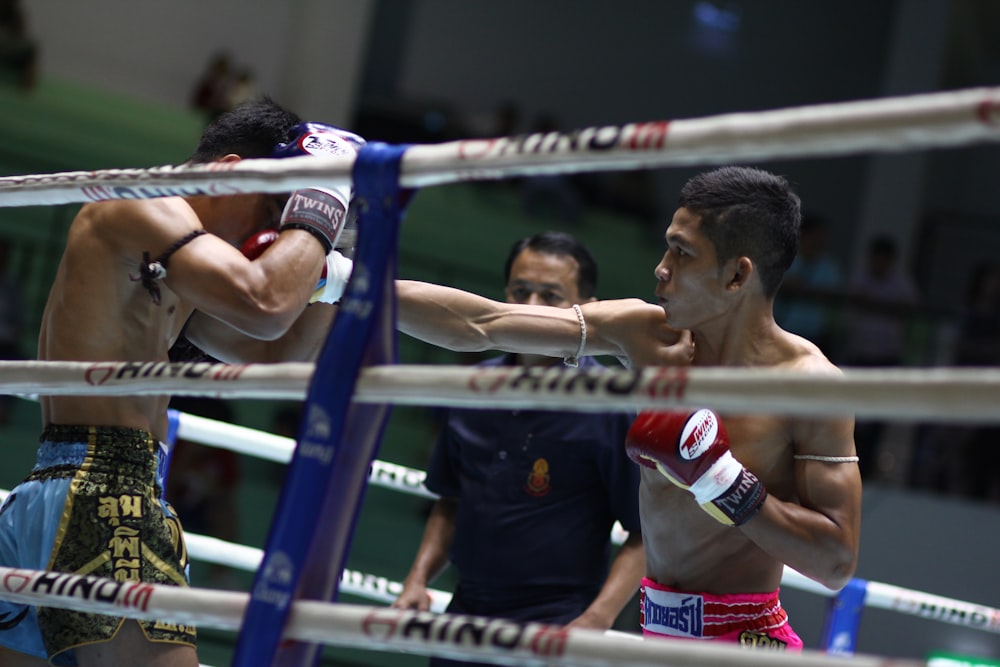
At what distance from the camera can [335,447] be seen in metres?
1.06

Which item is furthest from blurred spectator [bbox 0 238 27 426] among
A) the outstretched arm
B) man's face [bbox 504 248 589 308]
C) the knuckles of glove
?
the knuckles of glove

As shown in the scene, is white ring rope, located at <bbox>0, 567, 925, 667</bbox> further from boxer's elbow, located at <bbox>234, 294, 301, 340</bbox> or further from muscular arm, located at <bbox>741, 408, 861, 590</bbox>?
muscular arm, located at <bbox>741, 408, 861, 590</bbox>

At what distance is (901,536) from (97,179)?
4.53 m

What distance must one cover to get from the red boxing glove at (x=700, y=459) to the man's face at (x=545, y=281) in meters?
0.99

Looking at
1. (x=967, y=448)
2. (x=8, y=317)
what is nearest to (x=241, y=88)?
(x=8, y=317)

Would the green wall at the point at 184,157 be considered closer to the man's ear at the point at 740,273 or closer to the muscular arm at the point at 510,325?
the muscular arm at the point at 510,325

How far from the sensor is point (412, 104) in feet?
31.2

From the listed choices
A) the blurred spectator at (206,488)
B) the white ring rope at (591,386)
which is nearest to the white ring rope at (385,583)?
the white ring rope at (591,386)

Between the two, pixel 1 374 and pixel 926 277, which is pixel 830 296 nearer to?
pixel 926 277

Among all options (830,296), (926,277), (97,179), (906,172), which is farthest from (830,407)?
(906,172)

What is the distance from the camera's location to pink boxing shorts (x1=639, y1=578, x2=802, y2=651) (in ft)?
5.78

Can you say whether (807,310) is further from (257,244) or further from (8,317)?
(257,244)

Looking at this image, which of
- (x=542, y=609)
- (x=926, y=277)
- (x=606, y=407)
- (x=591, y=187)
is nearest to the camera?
(x=606, y=407)

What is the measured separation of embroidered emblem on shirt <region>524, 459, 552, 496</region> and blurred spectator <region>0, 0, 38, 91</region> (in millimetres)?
7352
